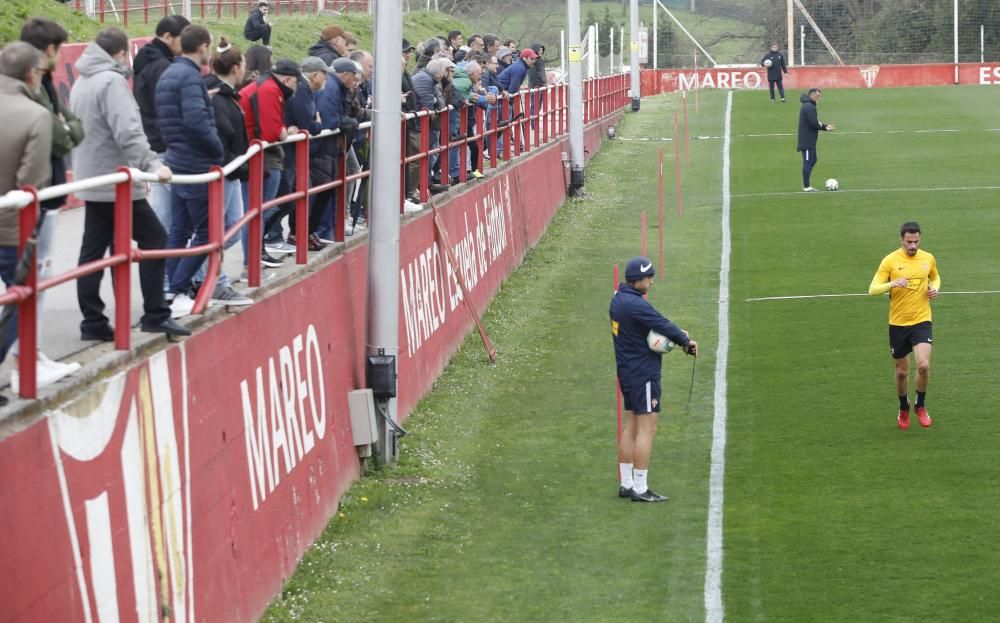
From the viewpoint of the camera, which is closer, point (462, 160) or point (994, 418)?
point (994, 418)

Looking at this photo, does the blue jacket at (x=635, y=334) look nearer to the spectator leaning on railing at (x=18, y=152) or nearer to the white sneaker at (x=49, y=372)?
the spectator leaning on railing at (x=18, y=152)

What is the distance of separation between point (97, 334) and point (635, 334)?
17.4ft

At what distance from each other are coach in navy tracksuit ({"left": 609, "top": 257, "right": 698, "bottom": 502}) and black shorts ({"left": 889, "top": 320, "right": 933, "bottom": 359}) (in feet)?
9.72

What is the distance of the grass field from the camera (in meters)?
10.2

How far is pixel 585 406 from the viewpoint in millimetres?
15945

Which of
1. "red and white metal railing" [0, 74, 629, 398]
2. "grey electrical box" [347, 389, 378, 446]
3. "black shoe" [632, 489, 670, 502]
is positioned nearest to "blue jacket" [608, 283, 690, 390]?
"black shoe" [632, 489, 670, 502]

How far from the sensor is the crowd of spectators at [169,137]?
7496 millimetres

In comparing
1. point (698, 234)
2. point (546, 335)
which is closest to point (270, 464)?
point (546, 335)

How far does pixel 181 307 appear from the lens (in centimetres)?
927

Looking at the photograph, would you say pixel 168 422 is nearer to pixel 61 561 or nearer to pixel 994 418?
pixel 61 561

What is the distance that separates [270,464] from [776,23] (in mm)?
89282

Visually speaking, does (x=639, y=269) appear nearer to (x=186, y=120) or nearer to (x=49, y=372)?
(x=186, y=120)

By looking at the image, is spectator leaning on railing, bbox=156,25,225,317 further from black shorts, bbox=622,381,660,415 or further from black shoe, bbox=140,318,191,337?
black shorts, bbox=622,381,660,415

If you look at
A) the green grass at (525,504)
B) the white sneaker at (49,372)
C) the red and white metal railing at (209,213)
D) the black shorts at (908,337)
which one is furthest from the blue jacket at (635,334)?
the white sneaker at (49,372)
